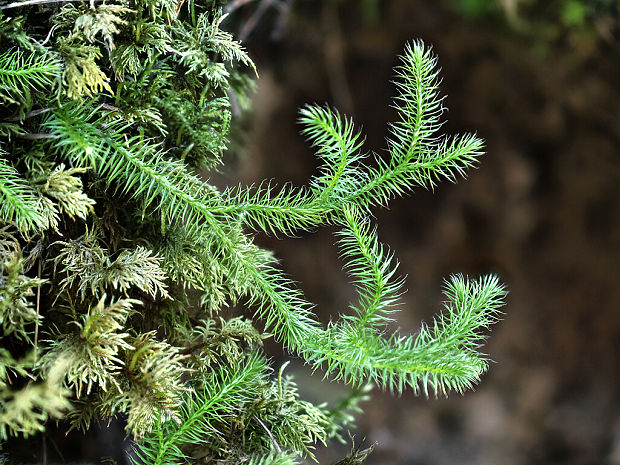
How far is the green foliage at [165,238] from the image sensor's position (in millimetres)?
397

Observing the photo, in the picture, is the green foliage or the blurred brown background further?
the blurred brown background

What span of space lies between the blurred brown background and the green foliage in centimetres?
134

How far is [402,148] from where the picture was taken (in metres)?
0.44

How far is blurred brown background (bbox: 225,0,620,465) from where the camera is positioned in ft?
6.10

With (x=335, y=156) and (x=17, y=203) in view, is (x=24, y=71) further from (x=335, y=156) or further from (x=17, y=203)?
(x=335, y=156)

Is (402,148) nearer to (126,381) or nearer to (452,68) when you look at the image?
(126,381)

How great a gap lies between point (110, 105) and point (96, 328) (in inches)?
7.7

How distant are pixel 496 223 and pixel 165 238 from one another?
177cm

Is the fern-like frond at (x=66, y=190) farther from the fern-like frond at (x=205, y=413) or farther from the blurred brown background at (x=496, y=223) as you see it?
the blurred brown background at (x=496, y=223)

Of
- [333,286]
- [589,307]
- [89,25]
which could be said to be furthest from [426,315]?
[89,25]

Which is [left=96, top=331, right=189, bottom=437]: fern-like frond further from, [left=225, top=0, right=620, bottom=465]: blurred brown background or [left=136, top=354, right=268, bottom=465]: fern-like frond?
[left=225, top=0, right=620, bottom=465]: blurred brown background

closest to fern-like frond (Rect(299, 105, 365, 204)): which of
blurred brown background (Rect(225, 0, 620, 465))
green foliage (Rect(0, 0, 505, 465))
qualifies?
green foliage (Rect(0, 0, 505, 465))

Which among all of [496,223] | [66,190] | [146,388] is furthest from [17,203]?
[496,223]

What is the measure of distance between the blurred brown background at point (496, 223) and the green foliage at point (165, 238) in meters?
1.34
